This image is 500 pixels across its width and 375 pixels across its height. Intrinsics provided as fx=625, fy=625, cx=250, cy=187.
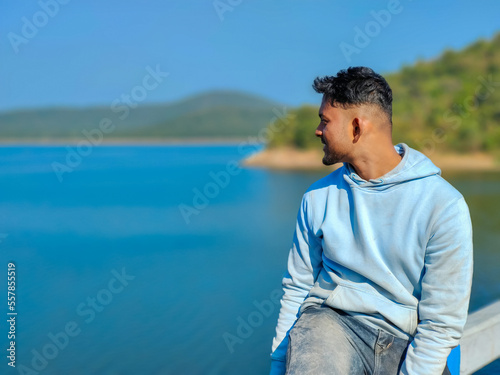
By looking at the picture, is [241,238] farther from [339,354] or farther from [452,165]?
[452,165]

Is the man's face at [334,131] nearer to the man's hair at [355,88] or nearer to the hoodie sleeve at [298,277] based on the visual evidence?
the man's hair at [355,88]

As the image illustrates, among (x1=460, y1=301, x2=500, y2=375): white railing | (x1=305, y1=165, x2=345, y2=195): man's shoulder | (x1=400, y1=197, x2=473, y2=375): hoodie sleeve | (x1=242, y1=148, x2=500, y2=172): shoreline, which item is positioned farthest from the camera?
A: (x1=242, y1=148, x2=500, y2=172): shoreline

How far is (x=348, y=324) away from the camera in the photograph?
6.43ft

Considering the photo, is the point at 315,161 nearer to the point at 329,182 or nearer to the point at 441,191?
the point at 329,182

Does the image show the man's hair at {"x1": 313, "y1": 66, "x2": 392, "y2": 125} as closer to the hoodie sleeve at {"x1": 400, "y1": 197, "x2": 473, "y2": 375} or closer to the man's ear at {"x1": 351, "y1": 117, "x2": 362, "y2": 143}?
the man's ear at {"x1": 351, "y1": 117, "x2": 362, "y2": 143}

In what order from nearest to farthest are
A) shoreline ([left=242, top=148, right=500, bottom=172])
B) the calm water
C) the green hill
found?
1. the calm water
2. shoreline ([left=242, top=148, right=500, bottom=172])
3. the green hill

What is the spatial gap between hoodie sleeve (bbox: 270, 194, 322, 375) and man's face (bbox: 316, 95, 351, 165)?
0.20 meters

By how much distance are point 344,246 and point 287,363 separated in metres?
0.40

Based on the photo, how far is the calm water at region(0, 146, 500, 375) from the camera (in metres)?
4.95

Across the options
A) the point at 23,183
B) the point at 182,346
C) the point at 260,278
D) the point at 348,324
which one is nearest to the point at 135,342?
the point at 182,346

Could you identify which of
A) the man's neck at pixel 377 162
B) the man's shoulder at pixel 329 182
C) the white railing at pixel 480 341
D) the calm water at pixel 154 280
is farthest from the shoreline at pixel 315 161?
the man's neck at pixel 377 162

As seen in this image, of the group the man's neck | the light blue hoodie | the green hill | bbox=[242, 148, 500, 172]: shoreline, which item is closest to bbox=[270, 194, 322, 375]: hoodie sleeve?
the light blue hoodie

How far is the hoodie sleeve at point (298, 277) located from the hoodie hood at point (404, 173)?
204 millimetres

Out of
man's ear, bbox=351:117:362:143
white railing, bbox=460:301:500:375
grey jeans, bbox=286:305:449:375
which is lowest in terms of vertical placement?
white railing, bbox=460:301:500:375
